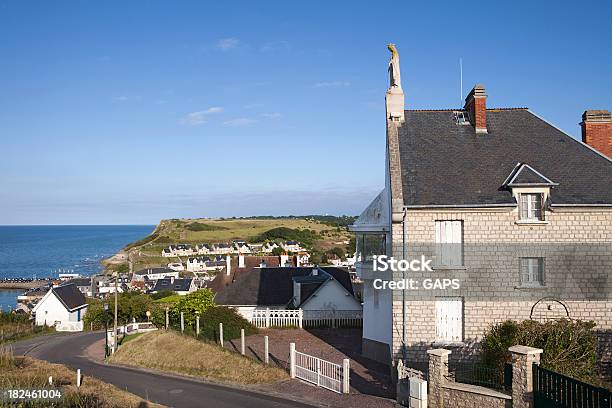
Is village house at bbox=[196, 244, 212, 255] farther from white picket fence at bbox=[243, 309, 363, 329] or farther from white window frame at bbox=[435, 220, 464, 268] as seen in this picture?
white window frame at bbox=[435, 220, 464, 268]

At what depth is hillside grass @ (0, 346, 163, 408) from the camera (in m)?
15.3

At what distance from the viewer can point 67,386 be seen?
17641 millimetres

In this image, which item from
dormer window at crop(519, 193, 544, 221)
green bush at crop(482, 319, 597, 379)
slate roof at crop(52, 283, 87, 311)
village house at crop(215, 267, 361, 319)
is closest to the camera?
green bush at crop(482, 319, 597, 379)

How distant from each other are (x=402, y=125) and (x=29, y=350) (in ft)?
90.7

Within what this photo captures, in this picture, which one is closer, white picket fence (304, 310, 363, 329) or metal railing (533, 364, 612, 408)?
metal railing (533, 364, 612, 408)

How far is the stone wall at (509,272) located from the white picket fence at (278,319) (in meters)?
12.9

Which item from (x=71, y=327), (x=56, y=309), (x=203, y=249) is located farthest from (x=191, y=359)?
(x=203, y=249)

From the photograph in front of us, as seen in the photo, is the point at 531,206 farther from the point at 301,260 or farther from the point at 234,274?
the point at 301,260

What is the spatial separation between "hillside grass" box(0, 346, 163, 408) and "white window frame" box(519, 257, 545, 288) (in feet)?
42.4

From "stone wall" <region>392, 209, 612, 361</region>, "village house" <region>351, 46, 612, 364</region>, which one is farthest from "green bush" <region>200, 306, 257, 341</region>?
"stone wall" <region>392, 209, 612, 361</region>

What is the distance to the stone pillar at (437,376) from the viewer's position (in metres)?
14.9

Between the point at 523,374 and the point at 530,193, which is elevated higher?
the point at 530,193

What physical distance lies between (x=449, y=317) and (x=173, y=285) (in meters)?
66.3

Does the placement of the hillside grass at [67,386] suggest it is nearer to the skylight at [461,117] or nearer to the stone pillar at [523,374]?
the stone pillar at [523,374]
